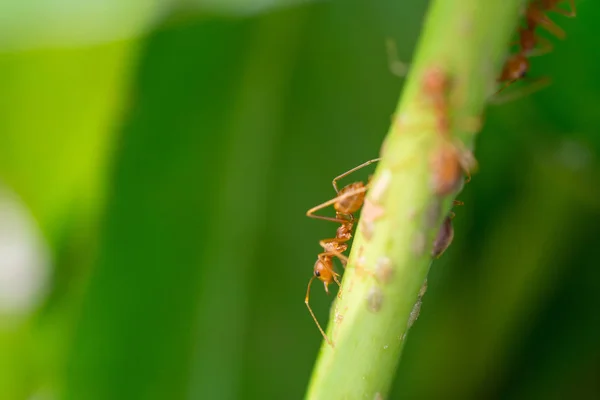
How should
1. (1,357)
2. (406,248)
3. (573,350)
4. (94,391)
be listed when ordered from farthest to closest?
(1,357)
(573,350)
(94,391)
(406,248)

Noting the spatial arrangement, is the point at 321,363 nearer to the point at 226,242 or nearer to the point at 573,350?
the point at 226,242

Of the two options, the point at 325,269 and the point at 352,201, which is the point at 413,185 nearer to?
the point at 352,201

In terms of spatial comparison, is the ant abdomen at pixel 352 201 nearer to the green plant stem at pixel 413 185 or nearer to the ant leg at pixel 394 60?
the green plant stem at pixel 413 185

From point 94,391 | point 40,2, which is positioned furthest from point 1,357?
point 40,2

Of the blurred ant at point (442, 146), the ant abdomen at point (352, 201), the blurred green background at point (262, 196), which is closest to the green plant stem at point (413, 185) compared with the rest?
the blurred ant at point (442, 146)

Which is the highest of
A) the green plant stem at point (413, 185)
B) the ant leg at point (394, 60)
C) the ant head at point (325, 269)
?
the ant leg at point (394, 60)

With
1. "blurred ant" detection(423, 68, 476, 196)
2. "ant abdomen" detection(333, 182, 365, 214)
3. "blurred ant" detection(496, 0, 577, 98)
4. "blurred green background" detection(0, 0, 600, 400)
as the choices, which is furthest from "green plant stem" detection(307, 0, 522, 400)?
"blurred green background" detection(0, 0, 600, 400)

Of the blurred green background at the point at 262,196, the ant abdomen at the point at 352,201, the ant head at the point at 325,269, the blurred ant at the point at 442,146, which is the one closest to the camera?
the blurred ant at the point at 442,146

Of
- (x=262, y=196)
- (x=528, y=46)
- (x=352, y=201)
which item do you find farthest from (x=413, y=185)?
(x=262, y=196)
